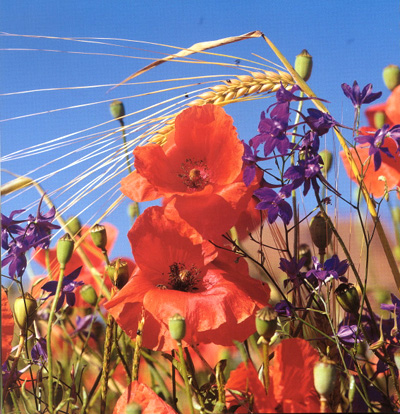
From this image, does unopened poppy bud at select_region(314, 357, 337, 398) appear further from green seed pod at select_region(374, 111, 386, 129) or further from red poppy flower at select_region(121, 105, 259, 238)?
green seed pod at select_region(374, 111, 386, 129)

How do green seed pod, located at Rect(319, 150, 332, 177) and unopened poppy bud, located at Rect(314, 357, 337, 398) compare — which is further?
green seed pod, located at Rect(319, 150, 332, 177)

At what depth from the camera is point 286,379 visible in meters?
0.42

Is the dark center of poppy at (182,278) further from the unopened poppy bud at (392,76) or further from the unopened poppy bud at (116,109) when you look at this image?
the unopened poppy bud at (392,76)

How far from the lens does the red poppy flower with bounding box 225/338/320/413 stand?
0.40 m

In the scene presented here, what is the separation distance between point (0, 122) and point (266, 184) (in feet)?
0.96

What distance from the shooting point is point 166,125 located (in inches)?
23.5

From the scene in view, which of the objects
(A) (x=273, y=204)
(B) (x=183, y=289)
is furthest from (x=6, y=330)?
(A) (x=273, y=204)

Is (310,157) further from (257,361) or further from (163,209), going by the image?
(257,361)

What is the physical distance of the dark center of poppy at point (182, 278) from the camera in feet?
1.80

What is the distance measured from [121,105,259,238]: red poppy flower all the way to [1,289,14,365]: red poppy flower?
188 mm

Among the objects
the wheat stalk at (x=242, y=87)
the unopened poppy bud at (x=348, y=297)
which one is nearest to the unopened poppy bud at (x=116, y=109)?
the wheat stalk at (x=242, y=87)

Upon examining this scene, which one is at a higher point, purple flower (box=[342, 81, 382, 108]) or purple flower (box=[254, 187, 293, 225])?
purple flower (box=[342, 81, 382, 108])

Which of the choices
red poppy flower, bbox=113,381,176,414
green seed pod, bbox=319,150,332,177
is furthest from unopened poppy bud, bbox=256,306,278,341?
green seed pod, bbox=319,150,332,177

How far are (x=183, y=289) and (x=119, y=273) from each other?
0.07m
